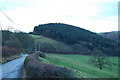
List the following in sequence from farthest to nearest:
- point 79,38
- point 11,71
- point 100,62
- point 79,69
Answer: point 79,38, point 100,62, point 79,69, point 11,71

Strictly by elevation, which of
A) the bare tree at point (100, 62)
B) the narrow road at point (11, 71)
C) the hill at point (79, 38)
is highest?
the hill at point (79, 38)

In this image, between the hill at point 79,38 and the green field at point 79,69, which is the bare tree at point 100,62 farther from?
the hill at point 79,38

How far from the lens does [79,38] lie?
318 feet

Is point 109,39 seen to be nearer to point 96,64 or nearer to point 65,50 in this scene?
point 65,50

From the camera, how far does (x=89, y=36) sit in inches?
3932

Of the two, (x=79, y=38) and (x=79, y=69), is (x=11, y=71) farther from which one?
(x=79, y=38)

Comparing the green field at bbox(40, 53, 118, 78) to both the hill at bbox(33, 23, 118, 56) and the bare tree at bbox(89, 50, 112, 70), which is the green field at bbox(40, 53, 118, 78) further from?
the hill at bbox(33, 23, 118, 56)

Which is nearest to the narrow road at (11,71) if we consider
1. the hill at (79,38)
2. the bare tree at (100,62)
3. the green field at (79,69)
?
the green field at (79,69)

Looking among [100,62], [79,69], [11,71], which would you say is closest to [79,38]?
[100,62]

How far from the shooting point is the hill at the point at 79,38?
86.5 meters

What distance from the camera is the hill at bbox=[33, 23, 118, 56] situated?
86506 millimetres

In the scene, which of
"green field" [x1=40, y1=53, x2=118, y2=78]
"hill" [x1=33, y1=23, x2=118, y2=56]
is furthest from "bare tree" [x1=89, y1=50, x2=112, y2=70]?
"hill" [x1=33, y1=23, x2=118, y2=56]

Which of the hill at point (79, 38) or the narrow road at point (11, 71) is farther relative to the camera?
the hill at point (79, 38)

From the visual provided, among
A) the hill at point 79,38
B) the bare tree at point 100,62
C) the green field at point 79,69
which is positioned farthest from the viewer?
the hill at point 79,38
